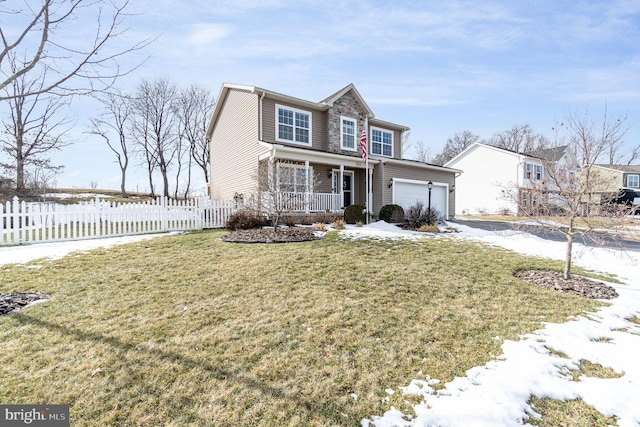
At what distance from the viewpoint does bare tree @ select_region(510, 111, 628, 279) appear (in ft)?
17.5

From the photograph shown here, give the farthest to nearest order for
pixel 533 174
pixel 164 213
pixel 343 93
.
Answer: pixel 343 93 < pixel 533 174 < pixel 164 213

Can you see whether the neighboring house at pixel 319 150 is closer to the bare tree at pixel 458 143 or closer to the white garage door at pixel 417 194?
the white garage door at pixel 417 194

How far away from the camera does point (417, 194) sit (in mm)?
17250

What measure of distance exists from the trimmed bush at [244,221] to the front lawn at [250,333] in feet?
13.6

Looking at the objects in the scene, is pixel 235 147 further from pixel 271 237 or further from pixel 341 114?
pixel 271 237

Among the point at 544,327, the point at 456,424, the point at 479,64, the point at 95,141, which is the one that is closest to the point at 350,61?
the point at 479,64

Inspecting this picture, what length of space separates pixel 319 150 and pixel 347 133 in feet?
8.58

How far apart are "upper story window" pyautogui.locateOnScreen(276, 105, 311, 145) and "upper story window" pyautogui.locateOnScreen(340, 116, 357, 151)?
199 cm

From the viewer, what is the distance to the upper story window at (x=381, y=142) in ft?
58.6

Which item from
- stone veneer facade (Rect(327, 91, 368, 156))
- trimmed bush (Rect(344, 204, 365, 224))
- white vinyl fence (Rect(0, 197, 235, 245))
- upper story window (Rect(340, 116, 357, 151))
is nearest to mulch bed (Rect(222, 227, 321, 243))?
white vinyl fence (Rect(0, 197, 235, 245))

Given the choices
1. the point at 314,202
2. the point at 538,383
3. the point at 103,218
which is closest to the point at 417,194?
the point at 314,202

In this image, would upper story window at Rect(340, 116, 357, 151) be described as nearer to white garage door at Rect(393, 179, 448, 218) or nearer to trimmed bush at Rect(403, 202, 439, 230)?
white garage door at Rect(393, 179, 448, 218)

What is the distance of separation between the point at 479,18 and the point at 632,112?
217 inches

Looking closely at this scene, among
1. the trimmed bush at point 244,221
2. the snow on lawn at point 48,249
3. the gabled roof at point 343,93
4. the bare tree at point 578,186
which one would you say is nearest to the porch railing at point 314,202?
the trimmed bush at point 244,221
